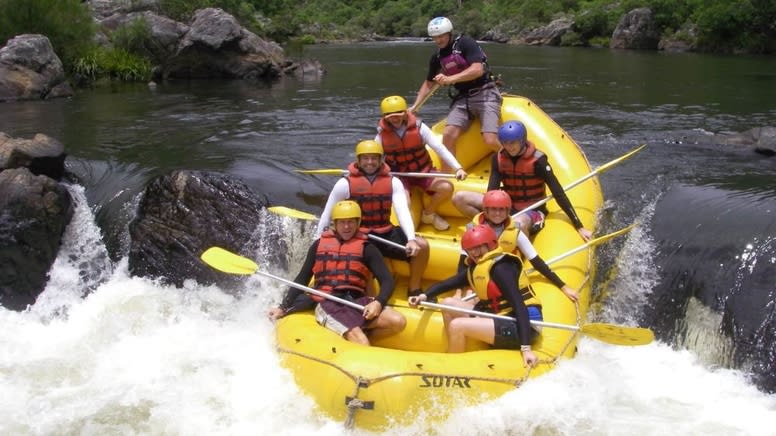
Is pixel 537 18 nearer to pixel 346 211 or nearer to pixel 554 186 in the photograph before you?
pixel 554 186

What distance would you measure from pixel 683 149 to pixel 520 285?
18.9 feet

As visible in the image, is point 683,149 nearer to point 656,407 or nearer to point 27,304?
point 656,407

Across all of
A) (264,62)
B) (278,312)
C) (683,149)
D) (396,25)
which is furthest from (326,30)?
(278,312)

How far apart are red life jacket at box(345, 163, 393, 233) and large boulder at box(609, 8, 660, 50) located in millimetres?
26346

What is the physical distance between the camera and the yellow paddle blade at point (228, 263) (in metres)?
5.11

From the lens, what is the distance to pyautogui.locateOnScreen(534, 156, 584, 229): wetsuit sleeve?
5.47 meters

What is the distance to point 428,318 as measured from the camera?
4914 mm

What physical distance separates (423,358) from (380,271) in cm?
77

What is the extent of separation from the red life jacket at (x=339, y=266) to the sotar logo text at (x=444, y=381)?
3.08 ft

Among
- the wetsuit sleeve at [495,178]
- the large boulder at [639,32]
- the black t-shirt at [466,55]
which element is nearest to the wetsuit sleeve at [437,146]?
the wetsuit sleeve at [495,178]

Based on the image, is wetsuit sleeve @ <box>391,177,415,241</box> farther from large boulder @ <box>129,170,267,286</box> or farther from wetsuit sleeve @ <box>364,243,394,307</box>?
large boulder @ <box>129,170,267,286</box>

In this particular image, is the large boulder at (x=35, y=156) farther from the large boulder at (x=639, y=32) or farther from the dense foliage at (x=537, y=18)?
the large boulder at (x=639, y=32)

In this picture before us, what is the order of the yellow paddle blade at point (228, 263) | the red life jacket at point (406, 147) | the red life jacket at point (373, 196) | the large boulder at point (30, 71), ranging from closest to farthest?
1. the yellow paddle blade at point (228, 263)
2. the red life jacket at point (373, 196)
3. the red life jacket at point (406, 147)
4. the large boulder at point (30, 71)

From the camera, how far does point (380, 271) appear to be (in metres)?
4.84
